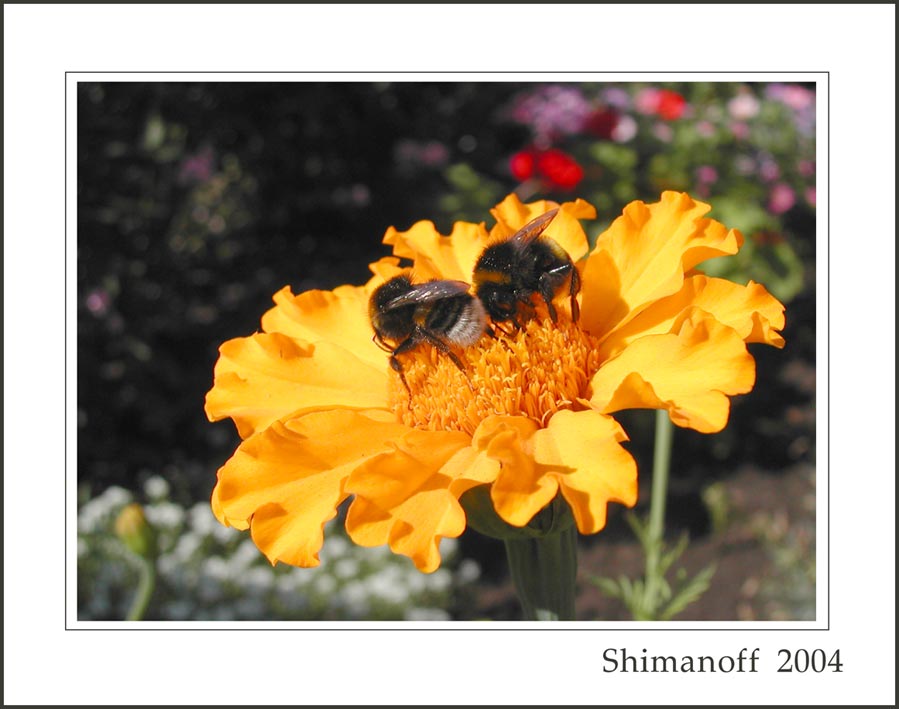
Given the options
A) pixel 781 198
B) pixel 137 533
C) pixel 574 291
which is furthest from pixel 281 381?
pixel 781 198

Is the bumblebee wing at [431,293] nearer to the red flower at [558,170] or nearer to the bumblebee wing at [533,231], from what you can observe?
the bumblebee wing at [533,231]

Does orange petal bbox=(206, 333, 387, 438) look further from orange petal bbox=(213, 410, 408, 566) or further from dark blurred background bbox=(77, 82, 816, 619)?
dark blurred background bbox=(77, 82, 816, 619)

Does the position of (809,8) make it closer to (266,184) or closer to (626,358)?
(626,358)

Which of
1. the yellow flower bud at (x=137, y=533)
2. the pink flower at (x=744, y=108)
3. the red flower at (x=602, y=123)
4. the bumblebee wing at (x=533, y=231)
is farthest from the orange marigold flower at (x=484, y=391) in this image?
the pink flower at (x=744, y=108)

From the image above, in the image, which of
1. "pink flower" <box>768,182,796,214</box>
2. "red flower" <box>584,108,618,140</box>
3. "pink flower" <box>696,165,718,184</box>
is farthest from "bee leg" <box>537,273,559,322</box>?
"pink flower" <box>768,182,796,214</box>

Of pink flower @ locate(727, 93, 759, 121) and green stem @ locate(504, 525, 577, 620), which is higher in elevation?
pink flower @ locate(727, 93, 759, 121)
